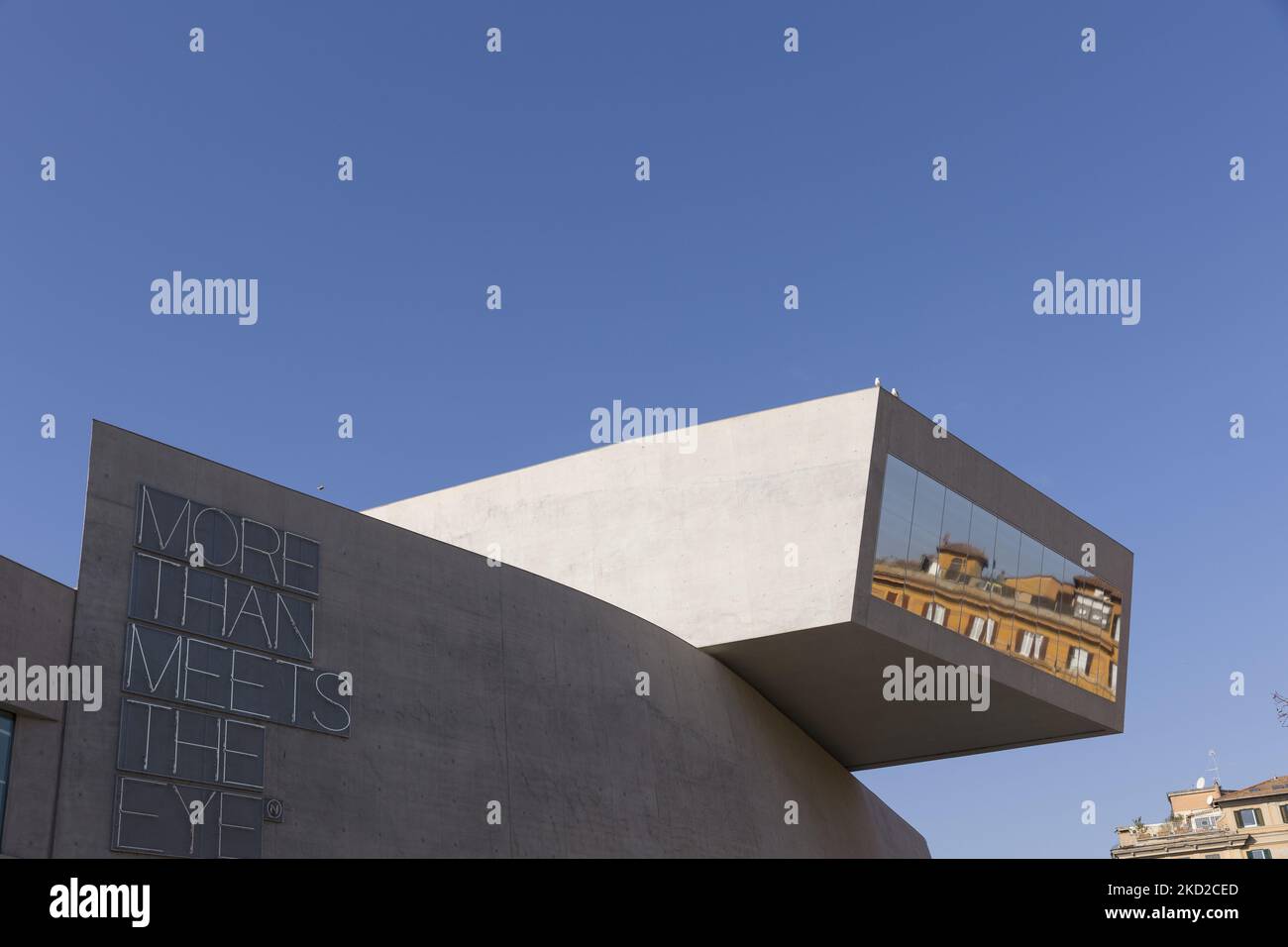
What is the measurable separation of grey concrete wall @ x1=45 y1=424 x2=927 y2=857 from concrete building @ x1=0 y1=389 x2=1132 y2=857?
5 centimetres

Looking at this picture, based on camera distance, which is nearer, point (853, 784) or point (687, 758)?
point (687, 758)

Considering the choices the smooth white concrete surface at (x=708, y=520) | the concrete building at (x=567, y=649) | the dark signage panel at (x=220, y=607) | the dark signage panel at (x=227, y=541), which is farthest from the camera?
the smooth white concrete surface at (x=708, y=520)

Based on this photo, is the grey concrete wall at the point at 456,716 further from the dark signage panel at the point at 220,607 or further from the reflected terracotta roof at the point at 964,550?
the reflected terracotta roof at the point at 964,550

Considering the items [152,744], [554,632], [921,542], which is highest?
[921,542]

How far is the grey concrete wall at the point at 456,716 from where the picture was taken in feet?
57.3

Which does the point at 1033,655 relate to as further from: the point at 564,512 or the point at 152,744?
the point at 152,744

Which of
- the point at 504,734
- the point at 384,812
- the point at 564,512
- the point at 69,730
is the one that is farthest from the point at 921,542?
the point at 69,730

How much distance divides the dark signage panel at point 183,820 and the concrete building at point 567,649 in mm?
36

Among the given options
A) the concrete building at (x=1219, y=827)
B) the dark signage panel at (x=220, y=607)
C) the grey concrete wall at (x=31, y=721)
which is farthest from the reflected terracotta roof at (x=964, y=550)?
the concrete building at (x=1219, y=827)

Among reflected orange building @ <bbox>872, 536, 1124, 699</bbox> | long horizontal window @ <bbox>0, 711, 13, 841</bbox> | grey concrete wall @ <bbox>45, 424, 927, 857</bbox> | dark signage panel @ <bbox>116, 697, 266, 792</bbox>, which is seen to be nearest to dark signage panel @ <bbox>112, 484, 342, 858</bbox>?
dark signage panel @ <bbox>116, 697, 266, 792</bbox>

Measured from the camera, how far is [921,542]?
2798cm
